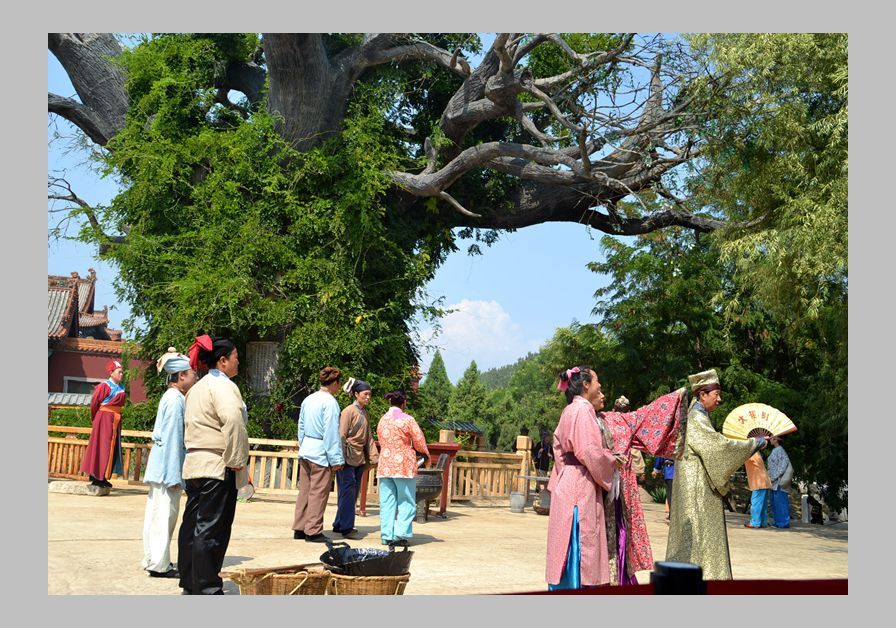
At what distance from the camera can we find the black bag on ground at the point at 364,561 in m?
5.67

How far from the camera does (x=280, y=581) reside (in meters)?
5.39

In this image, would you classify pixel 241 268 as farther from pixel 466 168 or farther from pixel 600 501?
pixel 600 501

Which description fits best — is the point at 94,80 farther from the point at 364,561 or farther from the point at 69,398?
the point at 364,561

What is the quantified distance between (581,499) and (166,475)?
300cm

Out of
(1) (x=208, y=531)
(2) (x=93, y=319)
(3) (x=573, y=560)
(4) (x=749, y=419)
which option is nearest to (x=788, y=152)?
(4) (x=749, y=419)

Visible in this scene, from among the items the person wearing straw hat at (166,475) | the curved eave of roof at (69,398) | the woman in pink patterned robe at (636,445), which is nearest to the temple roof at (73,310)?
the curved eave of roof at (69,398)

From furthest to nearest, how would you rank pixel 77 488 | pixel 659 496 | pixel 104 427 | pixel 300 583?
pixel 659 496 → pixel 77 488 → pixel 104 427 → pixel 300 583

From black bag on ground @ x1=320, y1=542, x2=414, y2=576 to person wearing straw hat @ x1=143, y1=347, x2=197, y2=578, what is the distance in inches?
63.0

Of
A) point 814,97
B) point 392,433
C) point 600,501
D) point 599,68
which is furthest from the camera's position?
point 599,68

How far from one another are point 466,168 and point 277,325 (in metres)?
4.02

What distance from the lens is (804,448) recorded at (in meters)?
18.3

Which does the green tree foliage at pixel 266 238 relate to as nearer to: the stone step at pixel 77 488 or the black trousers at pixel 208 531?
the stone step at pixel 77 488

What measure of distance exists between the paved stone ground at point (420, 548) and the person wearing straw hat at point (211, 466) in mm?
583

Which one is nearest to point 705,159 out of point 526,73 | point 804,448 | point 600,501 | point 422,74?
point 526,73
